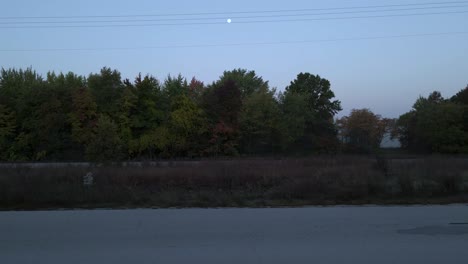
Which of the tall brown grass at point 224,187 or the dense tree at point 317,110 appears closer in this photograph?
the tall brown grass at point 224,187

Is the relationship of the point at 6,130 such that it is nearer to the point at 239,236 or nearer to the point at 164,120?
the point at 164,120

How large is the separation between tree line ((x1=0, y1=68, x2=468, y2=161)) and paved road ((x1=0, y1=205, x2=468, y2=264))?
34845mm

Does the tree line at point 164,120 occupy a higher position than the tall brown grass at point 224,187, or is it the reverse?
the tree line at point 164,120

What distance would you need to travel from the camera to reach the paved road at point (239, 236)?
6.61m

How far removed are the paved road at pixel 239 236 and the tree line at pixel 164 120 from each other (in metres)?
34.8

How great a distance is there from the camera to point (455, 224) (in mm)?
8984

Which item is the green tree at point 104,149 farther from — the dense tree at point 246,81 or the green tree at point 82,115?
the dense tree at point 246,81

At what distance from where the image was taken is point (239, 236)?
26.2 ft

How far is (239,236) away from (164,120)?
43.5m

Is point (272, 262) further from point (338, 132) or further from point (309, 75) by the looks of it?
point (309, 75)

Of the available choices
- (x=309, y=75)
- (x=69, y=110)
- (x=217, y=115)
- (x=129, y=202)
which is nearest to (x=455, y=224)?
(x=129, y=202)

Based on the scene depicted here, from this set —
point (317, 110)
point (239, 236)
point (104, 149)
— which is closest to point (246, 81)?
point (317, 110)

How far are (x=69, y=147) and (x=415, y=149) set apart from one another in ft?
141

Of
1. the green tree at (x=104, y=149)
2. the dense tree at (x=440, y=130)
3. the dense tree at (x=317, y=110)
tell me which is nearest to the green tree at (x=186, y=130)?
the dense tree at (x=317, y=110)
